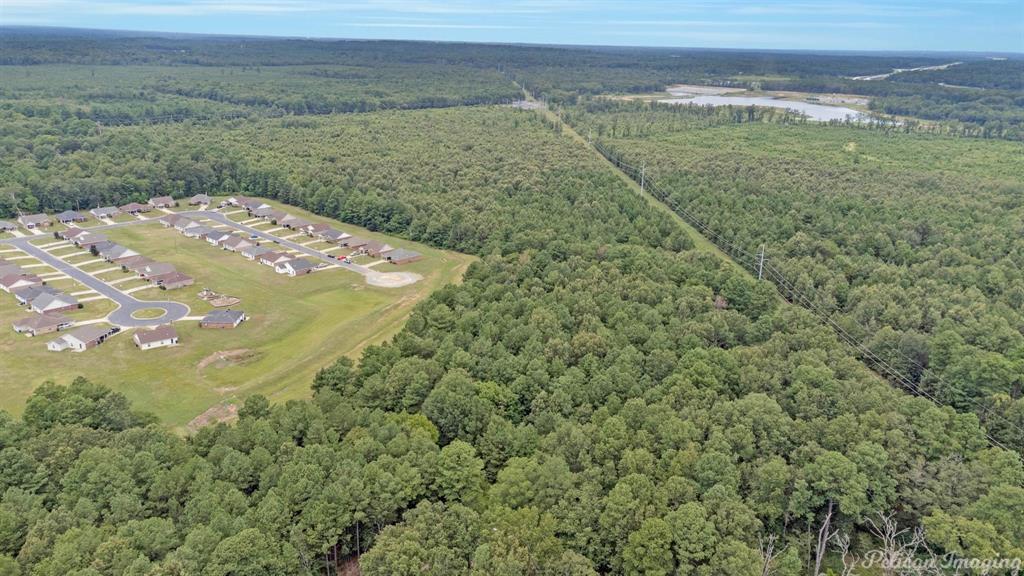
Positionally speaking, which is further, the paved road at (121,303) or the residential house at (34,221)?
the residential house at (34,221)

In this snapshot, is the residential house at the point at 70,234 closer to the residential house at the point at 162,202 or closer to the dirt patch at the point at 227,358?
the residential house at the point at 162,202

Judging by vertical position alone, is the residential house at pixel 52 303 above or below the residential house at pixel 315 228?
below

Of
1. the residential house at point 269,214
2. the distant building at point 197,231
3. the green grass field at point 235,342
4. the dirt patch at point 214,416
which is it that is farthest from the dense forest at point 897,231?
the distant building at point 197,231

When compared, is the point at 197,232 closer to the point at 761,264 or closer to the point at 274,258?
the point at 274,258

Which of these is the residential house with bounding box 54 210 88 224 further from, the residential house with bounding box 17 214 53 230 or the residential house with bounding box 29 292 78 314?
the residential house with bounding box 29 292 78 314

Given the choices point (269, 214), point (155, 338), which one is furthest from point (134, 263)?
point (269, 214)

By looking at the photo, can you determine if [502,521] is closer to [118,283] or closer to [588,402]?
[588,402]
